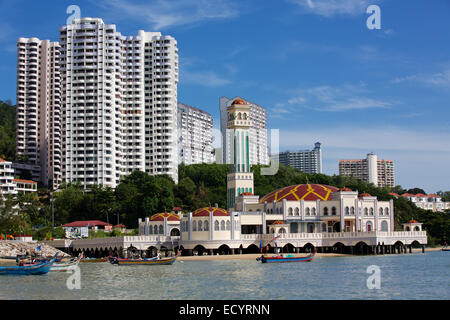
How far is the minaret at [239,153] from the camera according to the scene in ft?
354

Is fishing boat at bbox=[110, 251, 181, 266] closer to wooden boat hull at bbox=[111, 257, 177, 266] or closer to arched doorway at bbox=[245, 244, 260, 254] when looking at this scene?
wooden boat hull at bbox=[111, 257, 177, 266]

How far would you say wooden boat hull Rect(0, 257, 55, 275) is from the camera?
194ft

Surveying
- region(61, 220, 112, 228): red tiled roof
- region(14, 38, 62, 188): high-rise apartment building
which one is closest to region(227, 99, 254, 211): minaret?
region(61, 220, 112, 228): red tiled roof

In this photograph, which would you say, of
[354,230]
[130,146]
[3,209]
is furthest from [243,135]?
[130,146]

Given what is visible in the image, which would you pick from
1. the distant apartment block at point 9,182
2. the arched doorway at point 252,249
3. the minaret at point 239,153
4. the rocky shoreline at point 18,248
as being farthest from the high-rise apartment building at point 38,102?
the arched doorway at point 252,249

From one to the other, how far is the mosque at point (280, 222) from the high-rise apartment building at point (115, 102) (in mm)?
42949

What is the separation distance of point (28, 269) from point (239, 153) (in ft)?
177

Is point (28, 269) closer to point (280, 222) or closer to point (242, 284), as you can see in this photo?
point (242, 284)

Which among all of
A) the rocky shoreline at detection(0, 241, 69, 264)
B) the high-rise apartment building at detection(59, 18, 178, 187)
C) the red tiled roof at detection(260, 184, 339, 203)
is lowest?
the rocky shoreline at detection(0, 241, 69, 264)

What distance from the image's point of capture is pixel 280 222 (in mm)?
93812

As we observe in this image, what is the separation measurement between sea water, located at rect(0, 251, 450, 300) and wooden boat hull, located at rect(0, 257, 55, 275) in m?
1.42
